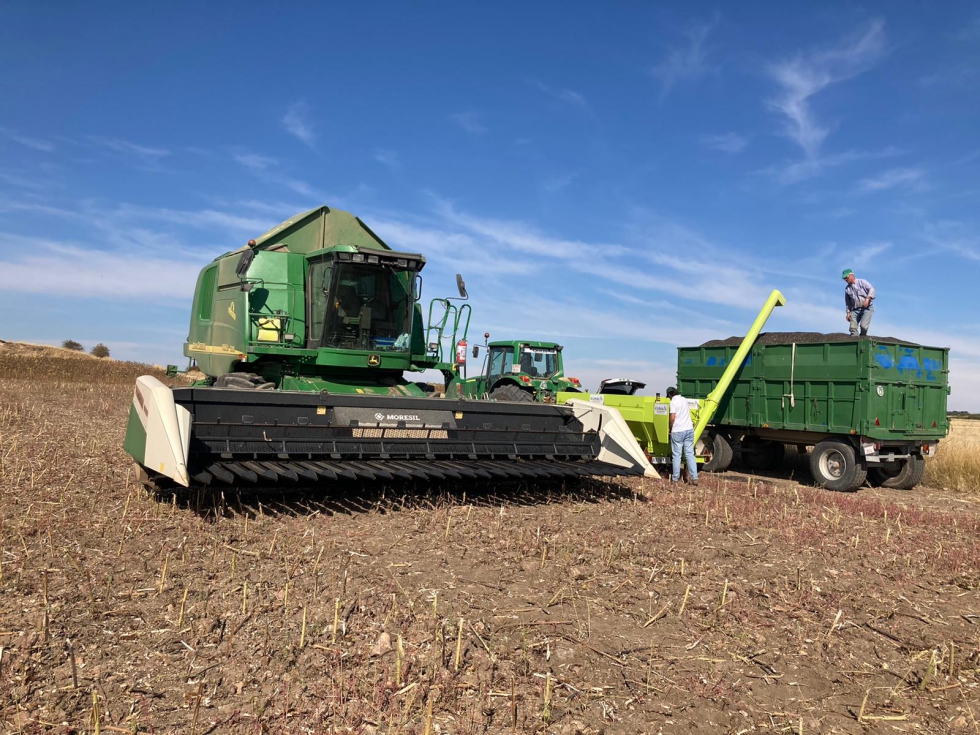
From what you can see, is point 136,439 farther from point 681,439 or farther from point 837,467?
point 837,467

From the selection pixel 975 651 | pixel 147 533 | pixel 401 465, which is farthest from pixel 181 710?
pixel 975 651

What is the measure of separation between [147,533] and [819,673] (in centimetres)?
429

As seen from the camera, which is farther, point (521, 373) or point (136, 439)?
point (521, 373)

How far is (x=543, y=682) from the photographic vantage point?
3.23 meters

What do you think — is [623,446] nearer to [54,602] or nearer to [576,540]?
[576,540]

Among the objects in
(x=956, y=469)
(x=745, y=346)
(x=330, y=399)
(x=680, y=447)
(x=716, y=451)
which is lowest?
(x=956, y=469)

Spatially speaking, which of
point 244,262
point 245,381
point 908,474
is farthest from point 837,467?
point 244,262

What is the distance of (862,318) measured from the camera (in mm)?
11633

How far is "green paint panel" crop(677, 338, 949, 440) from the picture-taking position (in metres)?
10.6

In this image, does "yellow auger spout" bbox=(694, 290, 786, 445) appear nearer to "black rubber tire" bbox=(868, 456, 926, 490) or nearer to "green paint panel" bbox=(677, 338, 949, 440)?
"green paint panel" bbox=(677, 338, 949, 440)

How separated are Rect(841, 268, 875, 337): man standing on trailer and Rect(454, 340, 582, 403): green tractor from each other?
5101 millimetres

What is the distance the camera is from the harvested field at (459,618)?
298 centimetres

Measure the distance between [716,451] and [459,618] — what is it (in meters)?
9.87

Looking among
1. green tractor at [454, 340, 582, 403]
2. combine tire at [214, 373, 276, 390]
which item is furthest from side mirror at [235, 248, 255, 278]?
green tractor at [454, 340, 582, 403]
